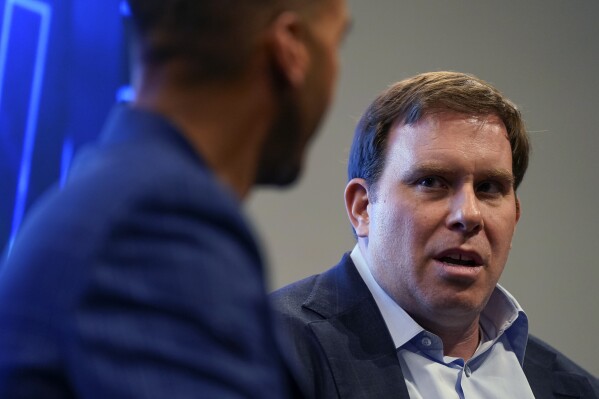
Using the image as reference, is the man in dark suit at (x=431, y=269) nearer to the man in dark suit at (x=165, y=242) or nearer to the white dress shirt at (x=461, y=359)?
the white dress shirt at (x=461, y=359)

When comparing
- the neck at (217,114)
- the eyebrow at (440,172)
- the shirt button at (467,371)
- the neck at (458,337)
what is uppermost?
the neck at (217,114)

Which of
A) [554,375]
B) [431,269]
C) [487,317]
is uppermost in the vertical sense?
[431,269]

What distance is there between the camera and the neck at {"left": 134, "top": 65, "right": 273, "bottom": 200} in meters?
0.69

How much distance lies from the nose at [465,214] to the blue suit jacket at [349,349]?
219mm

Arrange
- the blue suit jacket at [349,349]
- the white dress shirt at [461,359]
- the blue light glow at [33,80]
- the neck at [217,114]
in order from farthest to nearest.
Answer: the blue light glow at [33,80] → the white dress shirt at [461,359] → the blue suit jacket at [349,349] → the neck at [217,114]

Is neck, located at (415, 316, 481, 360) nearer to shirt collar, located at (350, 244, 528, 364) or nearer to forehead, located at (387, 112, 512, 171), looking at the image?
shirt collar, located at (350, 244, 528, 364)

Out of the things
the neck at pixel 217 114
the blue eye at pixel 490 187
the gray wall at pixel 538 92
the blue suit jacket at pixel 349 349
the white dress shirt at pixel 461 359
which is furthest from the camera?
the gray wall at pixel 538 92

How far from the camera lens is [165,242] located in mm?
Result: 581

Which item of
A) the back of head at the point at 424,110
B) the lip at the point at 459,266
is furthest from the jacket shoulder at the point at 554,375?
the back of head at the point at 424,110

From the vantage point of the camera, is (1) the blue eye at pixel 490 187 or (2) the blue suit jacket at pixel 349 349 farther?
(1) the blue eye at pixel 490 187

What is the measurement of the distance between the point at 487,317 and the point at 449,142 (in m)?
0.41

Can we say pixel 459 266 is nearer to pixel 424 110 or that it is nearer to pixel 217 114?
pixel 424 110

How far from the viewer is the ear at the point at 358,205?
5.88 ft

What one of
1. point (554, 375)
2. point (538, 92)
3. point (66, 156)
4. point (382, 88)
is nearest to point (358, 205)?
point (554, 375)
